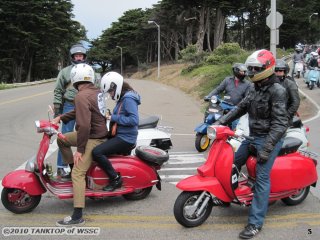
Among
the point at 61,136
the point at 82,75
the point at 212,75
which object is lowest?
the point at 61,136

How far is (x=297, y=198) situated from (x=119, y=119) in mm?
2463

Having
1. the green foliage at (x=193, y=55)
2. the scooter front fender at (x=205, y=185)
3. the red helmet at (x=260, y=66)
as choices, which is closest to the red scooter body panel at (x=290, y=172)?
the scooter front fender at (x=205, y=185)

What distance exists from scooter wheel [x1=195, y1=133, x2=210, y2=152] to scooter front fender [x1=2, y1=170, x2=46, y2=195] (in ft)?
14.8

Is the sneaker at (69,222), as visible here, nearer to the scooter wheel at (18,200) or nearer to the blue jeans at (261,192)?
the scooter wheel at (18,200)

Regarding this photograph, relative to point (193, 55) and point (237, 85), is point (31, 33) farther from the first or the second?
point (237, 85)

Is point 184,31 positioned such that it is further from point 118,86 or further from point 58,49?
point 118,86

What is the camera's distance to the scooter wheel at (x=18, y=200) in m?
5.45

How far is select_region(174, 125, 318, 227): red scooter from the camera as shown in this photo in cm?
494

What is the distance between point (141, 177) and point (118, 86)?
1.20 metres

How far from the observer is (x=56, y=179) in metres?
5.65


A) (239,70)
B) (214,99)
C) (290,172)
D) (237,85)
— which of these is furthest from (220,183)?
(237,85)

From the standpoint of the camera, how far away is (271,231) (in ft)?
16.4

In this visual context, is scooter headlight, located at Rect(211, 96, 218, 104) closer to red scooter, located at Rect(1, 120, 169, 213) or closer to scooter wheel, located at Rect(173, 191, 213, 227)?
red scooter, located at Rect(1, 120, 169, 213)

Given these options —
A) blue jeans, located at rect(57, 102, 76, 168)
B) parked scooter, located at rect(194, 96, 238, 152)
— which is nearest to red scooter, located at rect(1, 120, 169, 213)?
blue jeans, located at rect(57, 102, 76, 168)
